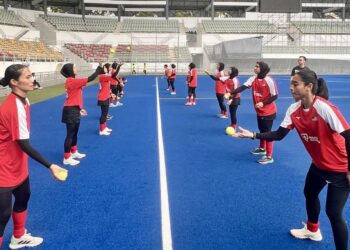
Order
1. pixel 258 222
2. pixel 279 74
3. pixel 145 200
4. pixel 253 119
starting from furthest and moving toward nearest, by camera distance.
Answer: pixel 279 74, pixel 253 119, pixel 145 200, pixel 258 222

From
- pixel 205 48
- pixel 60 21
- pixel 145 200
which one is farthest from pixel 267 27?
pixel 145 200

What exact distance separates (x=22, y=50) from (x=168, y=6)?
3507cm

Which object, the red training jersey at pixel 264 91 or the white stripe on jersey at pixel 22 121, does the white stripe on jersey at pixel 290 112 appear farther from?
the red training jersey at pixel 264 91

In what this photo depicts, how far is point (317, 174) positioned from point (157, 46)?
5417cm

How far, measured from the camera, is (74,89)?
781cm

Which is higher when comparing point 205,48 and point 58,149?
point 205,48

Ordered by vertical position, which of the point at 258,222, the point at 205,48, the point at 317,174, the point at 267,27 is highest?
the point at 267,27

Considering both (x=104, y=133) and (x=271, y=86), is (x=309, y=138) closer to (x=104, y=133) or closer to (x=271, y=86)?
(x=271, y=86)

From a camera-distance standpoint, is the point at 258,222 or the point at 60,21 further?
the point at 60,21

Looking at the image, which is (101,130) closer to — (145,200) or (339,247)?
(145,200)

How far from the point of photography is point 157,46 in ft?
185

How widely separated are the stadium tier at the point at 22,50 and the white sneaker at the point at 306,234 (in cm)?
2638

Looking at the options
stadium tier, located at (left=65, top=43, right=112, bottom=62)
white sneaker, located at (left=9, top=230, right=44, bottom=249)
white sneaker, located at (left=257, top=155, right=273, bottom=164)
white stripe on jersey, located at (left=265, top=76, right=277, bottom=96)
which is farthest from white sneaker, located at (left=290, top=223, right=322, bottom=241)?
stadium tier, located at (left=65, top=43, right=112, bottom=62)

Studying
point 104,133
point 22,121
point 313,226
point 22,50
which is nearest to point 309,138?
point 313,226
